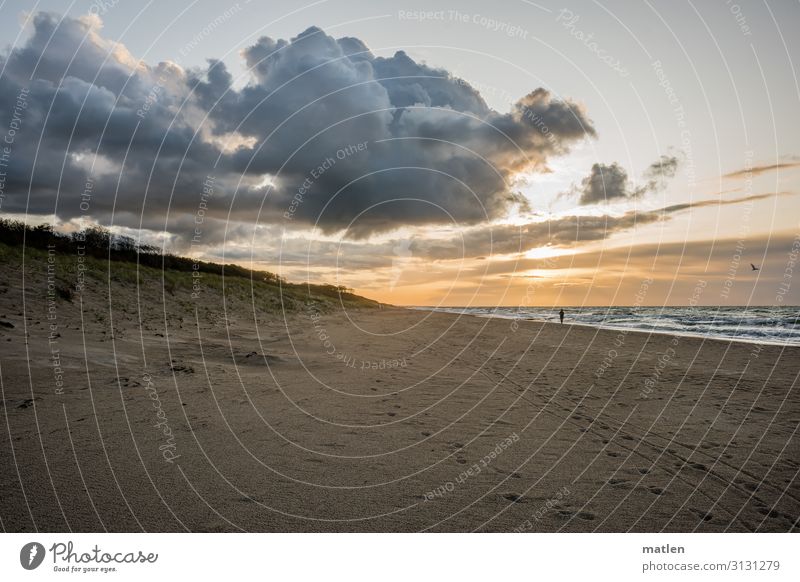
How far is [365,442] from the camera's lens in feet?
30.6

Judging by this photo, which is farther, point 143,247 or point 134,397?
point 143,247

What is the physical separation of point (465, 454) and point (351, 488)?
2635 mm

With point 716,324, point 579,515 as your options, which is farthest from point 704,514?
point 716,324

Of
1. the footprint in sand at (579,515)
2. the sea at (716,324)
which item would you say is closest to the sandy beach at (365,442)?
the footprint in sand at (579,515)

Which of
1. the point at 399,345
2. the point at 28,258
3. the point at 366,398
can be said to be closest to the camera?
the point at 366,398

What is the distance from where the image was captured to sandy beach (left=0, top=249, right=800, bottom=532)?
6.34m

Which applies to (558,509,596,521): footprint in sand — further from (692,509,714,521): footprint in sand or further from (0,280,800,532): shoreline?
(692,509,714,521): footprint in sand

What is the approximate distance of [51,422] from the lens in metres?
9.30

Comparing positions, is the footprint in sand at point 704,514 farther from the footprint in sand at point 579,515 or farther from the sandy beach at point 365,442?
the footprint in sand at point 579,515

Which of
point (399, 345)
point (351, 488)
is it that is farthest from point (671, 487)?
point (399, 345)

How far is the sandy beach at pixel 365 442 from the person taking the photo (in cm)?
634

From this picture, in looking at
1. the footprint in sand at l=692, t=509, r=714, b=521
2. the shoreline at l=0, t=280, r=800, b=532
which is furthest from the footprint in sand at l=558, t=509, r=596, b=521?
the footprint in sand at l=692, t=509, r=714, b=521

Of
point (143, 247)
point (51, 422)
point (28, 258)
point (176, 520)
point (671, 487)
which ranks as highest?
point (143, 247)
